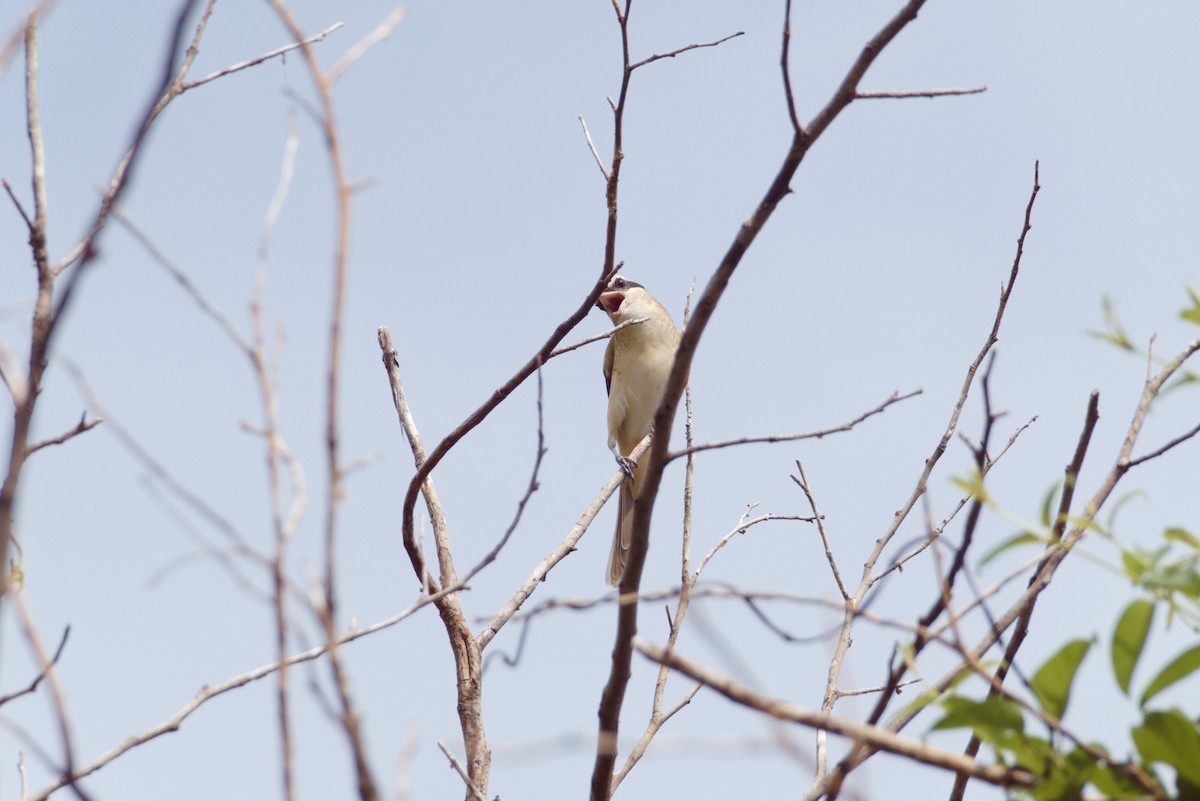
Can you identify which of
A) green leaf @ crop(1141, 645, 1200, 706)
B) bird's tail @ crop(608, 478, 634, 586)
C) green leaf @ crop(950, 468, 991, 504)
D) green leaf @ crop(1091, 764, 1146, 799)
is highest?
bird's tail @ crop(608, 478, 634, 586)

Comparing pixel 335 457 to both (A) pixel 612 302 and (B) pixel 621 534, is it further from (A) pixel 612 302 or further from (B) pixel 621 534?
(A) pixel 612 302

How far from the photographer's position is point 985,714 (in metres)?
1.37

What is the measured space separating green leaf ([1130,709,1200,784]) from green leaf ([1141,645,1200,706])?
0.04 m

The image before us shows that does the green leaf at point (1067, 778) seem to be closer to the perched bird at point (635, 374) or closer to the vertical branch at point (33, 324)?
the vertical branch at point (33, 324)

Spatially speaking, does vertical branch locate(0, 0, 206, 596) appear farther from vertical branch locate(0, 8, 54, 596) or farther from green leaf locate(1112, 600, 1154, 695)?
green leaf locate(1112, 600, 1154, 695)

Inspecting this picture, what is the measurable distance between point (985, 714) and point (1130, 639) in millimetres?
179

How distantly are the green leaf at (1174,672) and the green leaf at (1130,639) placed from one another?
0.03 m

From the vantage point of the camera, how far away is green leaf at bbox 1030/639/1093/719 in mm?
1377

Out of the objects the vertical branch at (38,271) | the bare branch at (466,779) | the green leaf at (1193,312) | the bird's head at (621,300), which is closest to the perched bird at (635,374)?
the bird's head at (621,300)

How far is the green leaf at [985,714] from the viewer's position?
1.37 metres

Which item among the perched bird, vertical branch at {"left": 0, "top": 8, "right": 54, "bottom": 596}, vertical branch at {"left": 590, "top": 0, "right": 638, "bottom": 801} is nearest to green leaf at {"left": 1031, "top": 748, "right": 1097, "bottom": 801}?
vertical branch at {"left": 590, "top": 0, "right": 638, "bottom": 801}

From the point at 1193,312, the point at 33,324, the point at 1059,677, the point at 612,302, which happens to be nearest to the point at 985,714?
the point at 1059,677

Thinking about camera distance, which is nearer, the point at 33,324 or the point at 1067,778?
the point at 1067,778

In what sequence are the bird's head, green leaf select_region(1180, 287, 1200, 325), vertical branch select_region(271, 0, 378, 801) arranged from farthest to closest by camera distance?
1. the bird's head
2. green leaf select_region(1180, 287, 1200, 325)
3. vertical branch select_region(271, 0, 378, 801)
